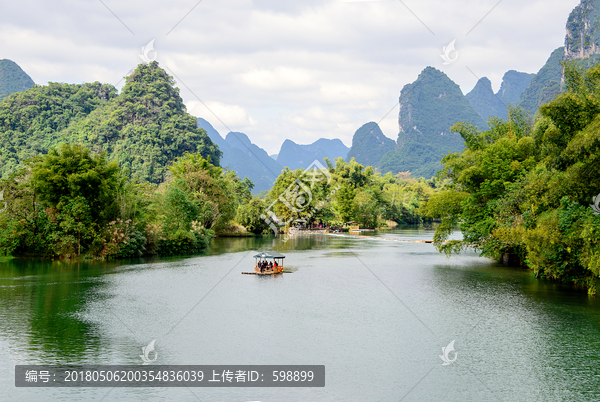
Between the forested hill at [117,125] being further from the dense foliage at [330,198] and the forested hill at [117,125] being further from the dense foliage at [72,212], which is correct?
the dense foliage at [72,212]

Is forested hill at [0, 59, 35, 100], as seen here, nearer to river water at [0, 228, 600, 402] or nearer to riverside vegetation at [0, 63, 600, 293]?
riverside vegetation at [0, 63, 600, 293]

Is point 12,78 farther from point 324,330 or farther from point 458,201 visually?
point 324,330

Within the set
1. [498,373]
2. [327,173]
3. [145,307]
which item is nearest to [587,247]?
[498,373]

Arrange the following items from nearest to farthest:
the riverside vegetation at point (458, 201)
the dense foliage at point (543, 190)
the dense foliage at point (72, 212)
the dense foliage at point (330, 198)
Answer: the dense foliage at point (543, 190) < the riverside vegetation at point (458, 201) < the dense foliage at point (72, 212) < the dense foliage at point (330, 198)

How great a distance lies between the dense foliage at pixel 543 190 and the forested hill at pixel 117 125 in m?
64.3

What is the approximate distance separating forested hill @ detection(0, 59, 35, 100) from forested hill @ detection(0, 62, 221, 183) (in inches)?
2411

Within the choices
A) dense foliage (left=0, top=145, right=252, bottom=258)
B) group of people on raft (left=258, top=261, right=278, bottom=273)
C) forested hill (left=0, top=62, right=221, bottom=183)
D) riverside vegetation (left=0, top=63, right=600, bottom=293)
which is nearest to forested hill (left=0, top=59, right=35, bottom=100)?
forested hill (left=0, top=62, right=221, bottom=183)

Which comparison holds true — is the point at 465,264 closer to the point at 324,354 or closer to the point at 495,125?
the point at 495,125

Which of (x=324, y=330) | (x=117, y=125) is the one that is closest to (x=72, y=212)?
(x=324, y=330)

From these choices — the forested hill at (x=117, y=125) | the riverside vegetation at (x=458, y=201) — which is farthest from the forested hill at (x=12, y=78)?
the riverside vegetation at (x=458, y=201)

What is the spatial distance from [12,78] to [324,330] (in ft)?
559

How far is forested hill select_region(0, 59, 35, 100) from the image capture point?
14812 centimetres

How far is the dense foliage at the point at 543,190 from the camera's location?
17.3 meters

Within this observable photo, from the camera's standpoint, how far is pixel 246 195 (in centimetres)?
7119
